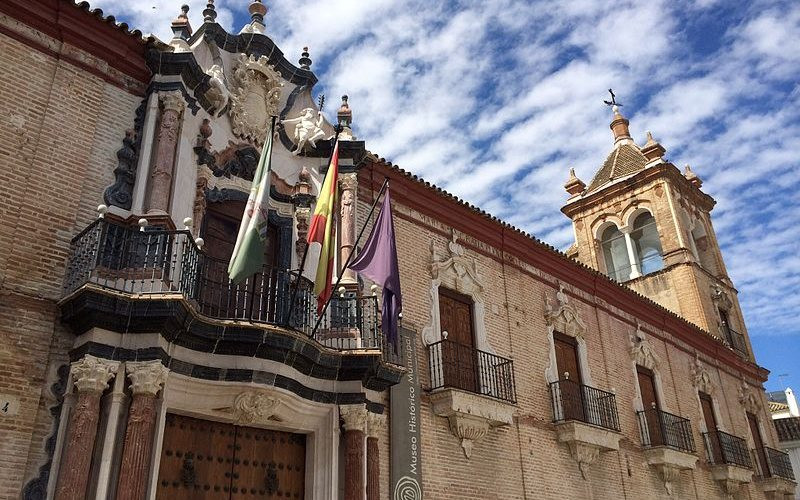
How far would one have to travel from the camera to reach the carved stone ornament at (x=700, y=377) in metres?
16.9

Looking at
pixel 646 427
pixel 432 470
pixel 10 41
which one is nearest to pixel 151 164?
pixel 10 41

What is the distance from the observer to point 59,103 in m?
7.63

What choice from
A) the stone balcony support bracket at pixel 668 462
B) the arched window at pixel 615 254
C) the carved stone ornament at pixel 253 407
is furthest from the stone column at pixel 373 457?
the arched window at pixel 615 254

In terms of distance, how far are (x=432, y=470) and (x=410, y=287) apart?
9.11ft

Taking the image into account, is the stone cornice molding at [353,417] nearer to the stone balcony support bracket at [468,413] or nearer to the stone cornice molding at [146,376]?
the stone balcony support bracket at [468,413]

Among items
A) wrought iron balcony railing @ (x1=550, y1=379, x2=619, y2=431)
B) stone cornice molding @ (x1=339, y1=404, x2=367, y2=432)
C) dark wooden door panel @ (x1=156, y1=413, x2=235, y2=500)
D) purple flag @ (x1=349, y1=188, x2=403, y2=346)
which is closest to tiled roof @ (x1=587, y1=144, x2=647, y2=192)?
wrought iron balcony railing @ (x1=550, y1=379, x2=619, y2=431)

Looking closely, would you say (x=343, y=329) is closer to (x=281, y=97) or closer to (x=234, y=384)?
(x=234, y=384)

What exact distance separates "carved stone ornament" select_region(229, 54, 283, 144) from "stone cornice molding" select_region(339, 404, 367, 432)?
3.77 metres

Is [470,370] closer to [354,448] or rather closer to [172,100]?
[354,448]

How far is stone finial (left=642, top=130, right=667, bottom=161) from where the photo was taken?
72.2 feet

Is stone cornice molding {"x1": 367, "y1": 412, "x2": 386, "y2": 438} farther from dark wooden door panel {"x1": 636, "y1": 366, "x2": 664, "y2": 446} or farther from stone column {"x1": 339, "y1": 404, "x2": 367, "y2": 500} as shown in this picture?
dark wooden door panel {"x1": 636, "y1": 366, "x2": 664, "y2": 446}

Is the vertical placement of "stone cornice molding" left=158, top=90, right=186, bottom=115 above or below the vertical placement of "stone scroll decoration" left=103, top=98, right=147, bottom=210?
above

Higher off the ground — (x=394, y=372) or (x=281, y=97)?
(x=281, y=97)

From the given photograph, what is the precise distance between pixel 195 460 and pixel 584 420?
730 centimetres
